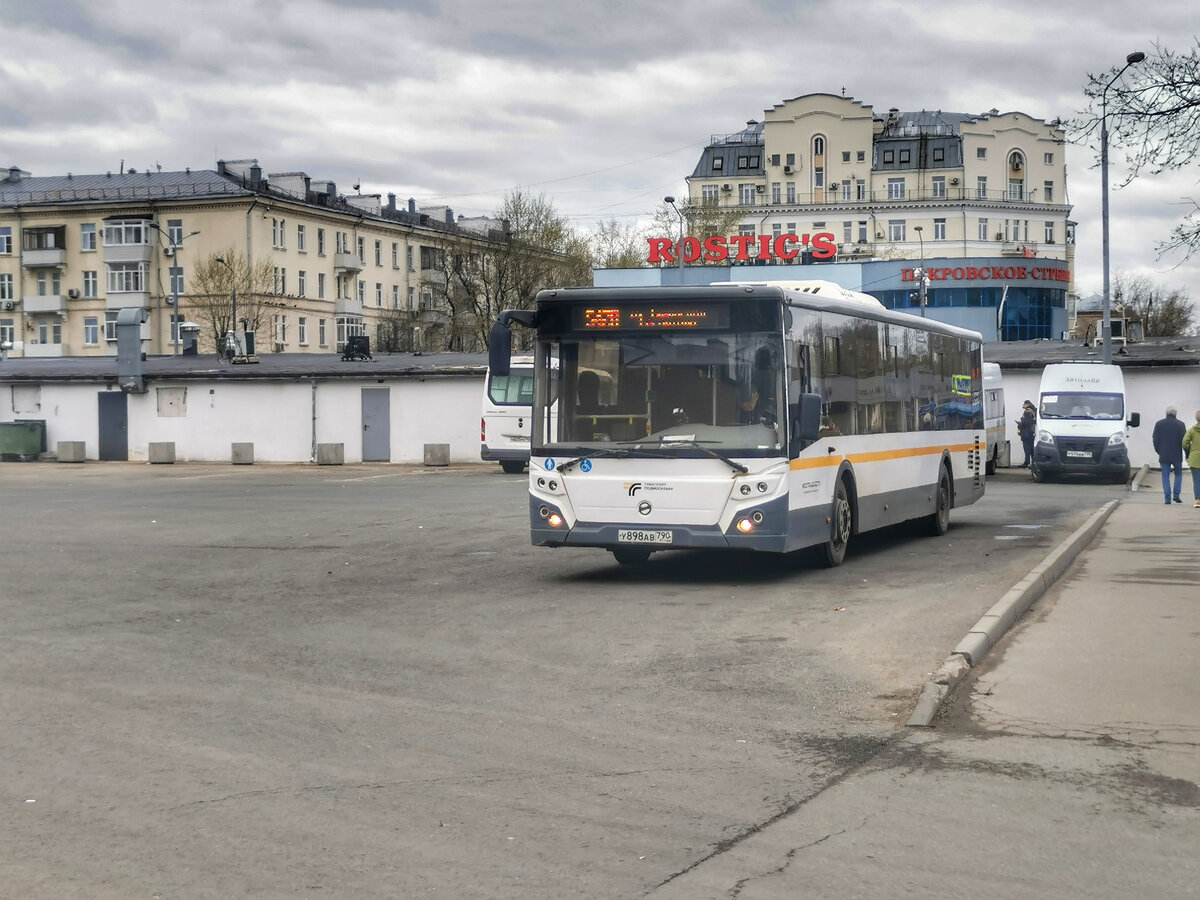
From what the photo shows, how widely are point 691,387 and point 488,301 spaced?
7104 centimetres

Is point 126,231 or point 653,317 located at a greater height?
point 126,231

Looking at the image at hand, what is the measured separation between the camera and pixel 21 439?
5153cm

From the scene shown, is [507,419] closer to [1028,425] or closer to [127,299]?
[1028,425]

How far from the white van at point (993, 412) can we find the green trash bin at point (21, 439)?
3045cm

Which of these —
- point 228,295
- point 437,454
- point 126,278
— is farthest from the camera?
point 126,278

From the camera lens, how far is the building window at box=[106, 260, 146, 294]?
3615 inches

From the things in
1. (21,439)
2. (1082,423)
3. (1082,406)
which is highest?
(1082,406)

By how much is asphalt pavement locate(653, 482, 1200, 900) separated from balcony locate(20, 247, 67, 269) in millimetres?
90406

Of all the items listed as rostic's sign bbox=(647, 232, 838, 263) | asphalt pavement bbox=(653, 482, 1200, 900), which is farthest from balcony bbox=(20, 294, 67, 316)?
asphalt pavement bbox=(653, 482, 1200, 900)

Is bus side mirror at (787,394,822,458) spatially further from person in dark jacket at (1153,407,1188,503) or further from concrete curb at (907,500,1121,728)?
person in dark jacket at (1153,407,1188,503)

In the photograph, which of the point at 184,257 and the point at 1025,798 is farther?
the point at 184,257

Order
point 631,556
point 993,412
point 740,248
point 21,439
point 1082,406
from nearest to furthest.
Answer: point 631,556 < point 1082,406 < point 993,412 < point 21,439 < point 740,248

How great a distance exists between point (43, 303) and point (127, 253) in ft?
24.5

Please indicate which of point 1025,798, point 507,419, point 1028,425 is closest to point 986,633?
point 1025,798
